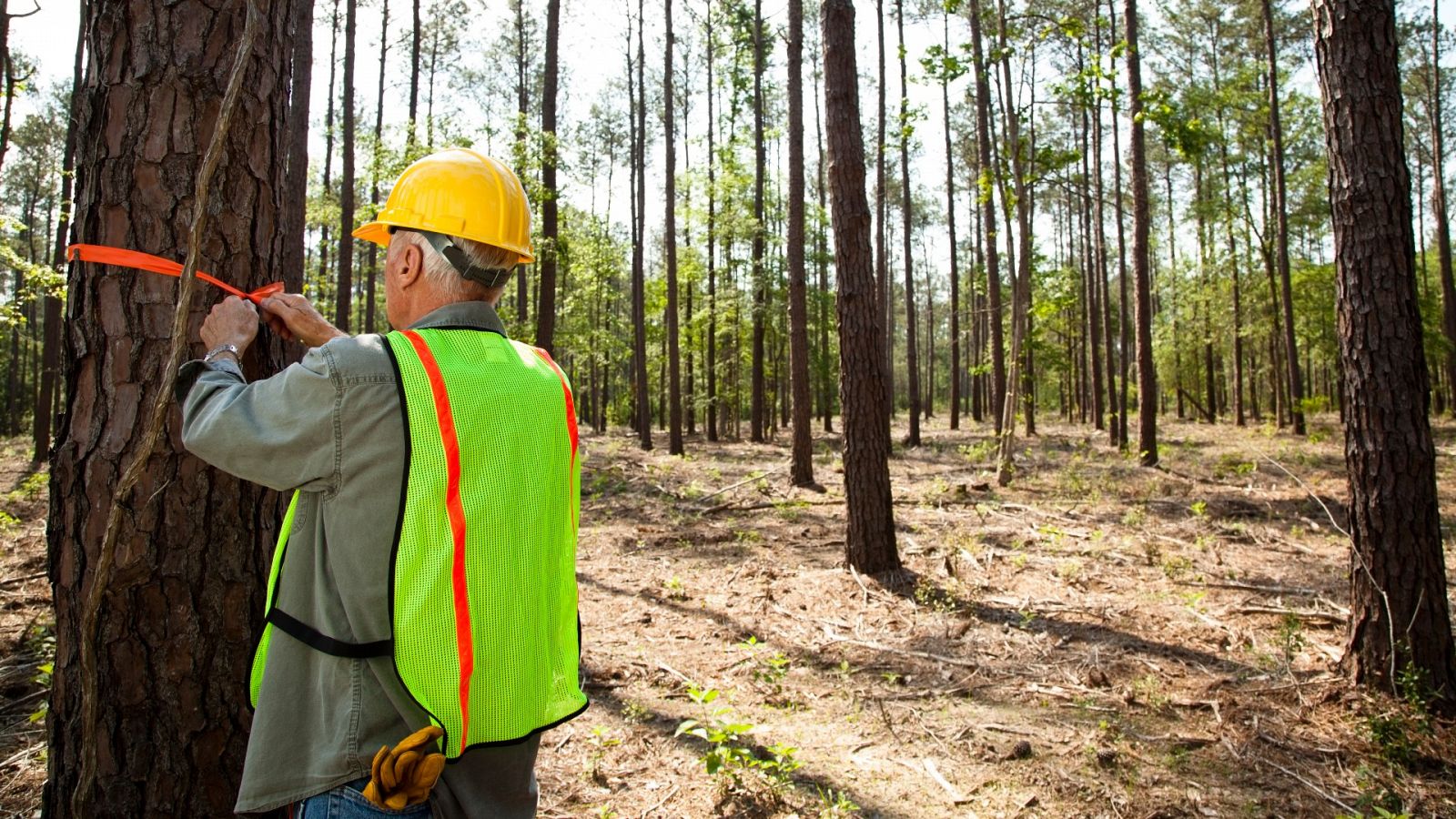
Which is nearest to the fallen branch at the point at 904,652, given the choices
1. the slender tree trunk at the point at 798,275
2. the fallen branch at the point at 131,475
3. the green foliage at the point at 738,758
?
the green foliage at the point at 738,758

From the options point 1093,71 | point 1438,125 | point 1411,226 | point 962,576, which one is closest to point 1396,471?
point 1411,226

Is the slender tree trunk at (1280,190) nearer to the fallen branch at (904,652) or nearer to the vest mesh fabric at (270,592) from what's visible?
the fallen branch at (904,652)

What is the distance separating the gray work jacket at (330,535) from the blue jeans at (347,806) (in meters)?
0.02

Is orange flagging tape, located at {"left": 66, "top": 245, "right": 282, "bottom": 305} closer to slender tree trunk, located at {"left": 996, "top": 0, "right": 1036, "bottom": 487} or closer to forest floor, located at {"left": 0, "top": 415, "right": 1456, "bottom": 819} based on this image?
forest floor, located at {"left": 0, "top": 415, "right": 1456, "bottom": 819}

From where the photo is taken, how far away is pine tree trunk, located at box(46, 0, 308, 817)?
207 cm

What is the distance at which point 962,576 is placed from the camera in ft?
23.7

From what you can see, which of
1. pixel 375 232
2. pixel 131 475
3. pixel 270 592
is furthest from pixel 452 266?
pixel 131 475

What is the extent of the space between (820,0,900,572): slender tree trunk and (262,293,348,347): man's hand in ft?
17.9

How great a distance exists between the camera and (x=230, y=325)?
77.2 inches

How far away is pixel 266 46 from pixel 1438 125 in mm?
30391

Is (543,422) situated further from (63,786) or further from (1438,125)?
(1438,125)

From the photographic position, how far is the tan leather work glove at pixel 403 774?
1435 millimetres

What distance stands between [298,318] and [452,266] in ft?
1.89

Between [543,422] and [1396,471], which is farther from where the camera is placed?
[1396,471]
